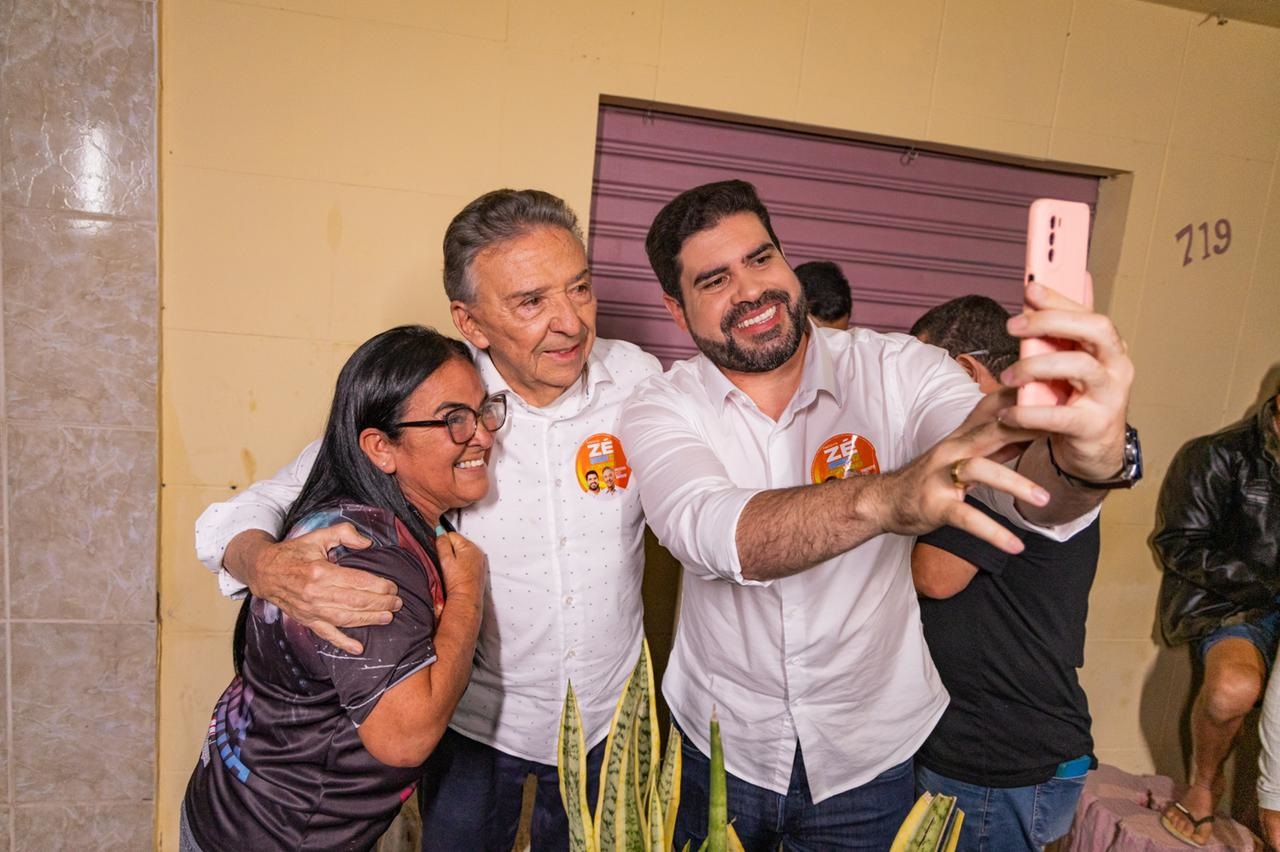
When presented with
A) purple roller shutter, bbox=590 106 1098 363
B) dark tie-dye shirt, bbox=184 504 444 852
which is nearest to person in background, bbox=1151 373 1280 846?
purple roller shutter, bbox=590 106 1098 363

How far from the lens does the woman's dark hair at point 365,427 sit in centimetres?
157

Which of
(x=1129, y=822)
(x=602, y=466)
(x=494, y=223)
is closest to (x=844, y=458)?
(x=602, y=466)

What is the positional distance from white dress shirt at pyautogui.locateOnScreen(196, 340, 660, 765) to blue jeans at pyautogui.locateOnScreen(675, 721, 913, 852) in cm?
31

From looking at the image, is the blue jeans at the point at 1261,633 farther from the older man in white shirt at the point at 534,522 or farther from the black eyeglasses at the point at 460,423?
the black eyeglasses at the point at 460,423

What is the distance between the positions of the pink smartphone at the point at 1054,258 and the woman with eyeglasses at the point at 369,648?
41.8 inches

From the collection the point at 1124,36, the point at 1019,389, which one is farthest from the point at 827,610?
the point at 1124,36

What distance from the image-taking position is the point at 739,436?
5.74 feet

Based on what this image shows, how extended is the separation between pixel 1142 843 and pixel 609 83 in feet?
9.79

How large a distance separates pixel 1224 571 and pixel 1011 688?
5.33ft

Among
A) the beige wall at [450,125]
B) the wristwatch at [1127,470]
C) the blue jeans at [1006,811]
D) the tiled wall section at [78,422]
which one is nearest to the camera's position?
the wristwatch at [1127,470]

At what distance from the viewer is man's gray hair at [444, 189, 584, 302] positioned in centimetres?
181

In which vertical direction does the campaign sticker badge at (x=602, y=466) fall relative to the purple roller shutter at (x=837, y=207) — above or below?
below

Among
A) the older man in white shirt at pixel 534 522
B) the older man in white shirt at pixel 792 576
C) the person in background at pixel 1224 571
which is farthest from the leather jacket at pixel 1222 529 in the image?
the older man in white shirt at pixel 534 522

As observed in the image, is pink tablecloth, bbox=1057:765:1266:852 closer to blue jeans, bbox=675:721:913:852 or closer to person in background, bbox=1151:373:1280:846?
person in background, bbox=1151:373:1280:846
